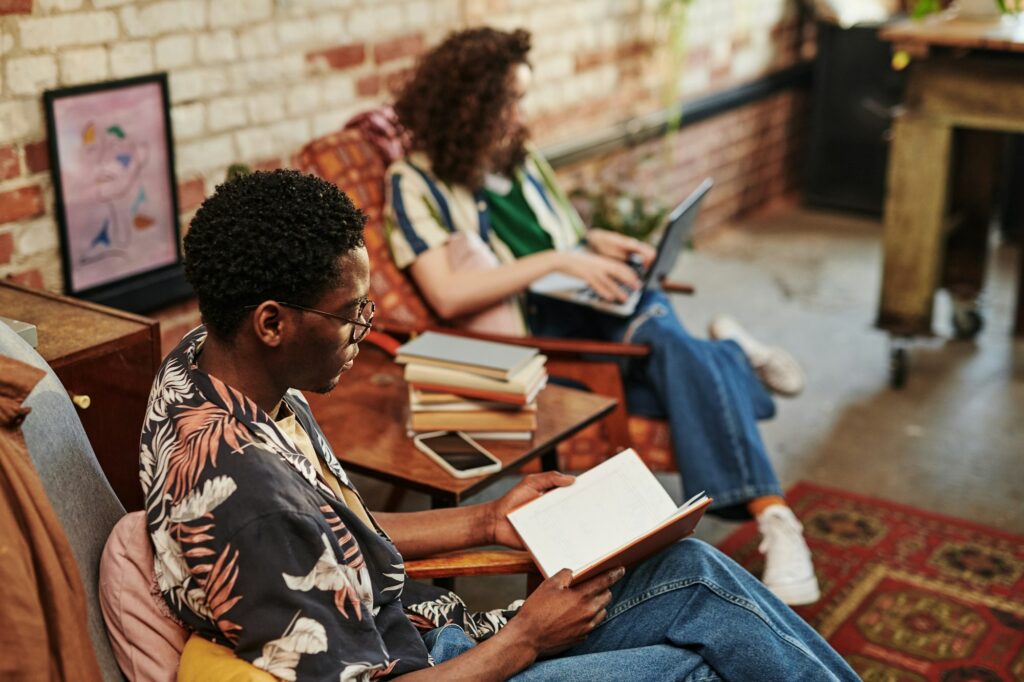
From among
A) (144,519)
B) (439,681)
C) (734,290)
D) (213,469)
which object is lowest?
(734,290)

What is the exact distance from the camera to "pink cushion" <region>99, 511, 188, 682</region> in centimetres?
149

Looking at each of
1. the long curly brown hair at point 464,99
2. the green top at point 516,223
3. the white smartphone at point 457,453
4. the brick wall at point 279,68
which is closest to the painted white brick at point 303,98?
the brick wall at point 279,68

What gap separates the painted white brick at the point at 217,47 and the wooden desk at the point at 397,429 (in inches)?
39.7

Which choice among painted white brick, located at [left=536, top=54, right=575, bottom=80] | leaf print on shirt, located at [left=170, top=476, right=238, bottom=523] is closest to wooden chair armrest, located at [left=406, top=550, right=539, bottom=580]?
leaf print on shirt, located at [left=170, top=476, right=238, bottom=523]

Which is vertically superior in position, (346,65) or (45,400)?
(346,65)

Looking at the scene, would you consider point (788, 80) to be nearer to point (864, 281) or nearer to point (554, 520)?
point (864, 281)

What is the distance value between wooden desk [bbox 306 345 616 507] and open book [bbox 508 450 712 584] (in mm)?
236

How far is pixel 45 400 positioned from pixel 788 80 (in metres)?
5.49

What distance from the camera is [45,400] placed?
5.12ft

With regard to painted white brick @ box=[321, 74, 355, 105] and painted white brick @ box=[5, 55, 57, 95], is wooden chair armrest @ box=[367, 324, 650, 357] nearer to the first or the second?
painted white brick @ box=[5, 55, 57, 95]

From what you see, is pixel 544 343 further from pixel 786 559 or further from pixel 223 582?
pixel 223 582

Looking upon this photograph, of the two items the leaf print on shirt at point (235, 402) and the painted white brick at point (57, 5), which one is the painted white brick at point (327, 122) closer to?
the painted white brick at point (57, 5)

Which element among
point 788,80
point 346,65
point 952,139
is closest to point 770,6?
point 788,80

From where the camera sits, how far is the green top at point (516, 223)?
125 inches
